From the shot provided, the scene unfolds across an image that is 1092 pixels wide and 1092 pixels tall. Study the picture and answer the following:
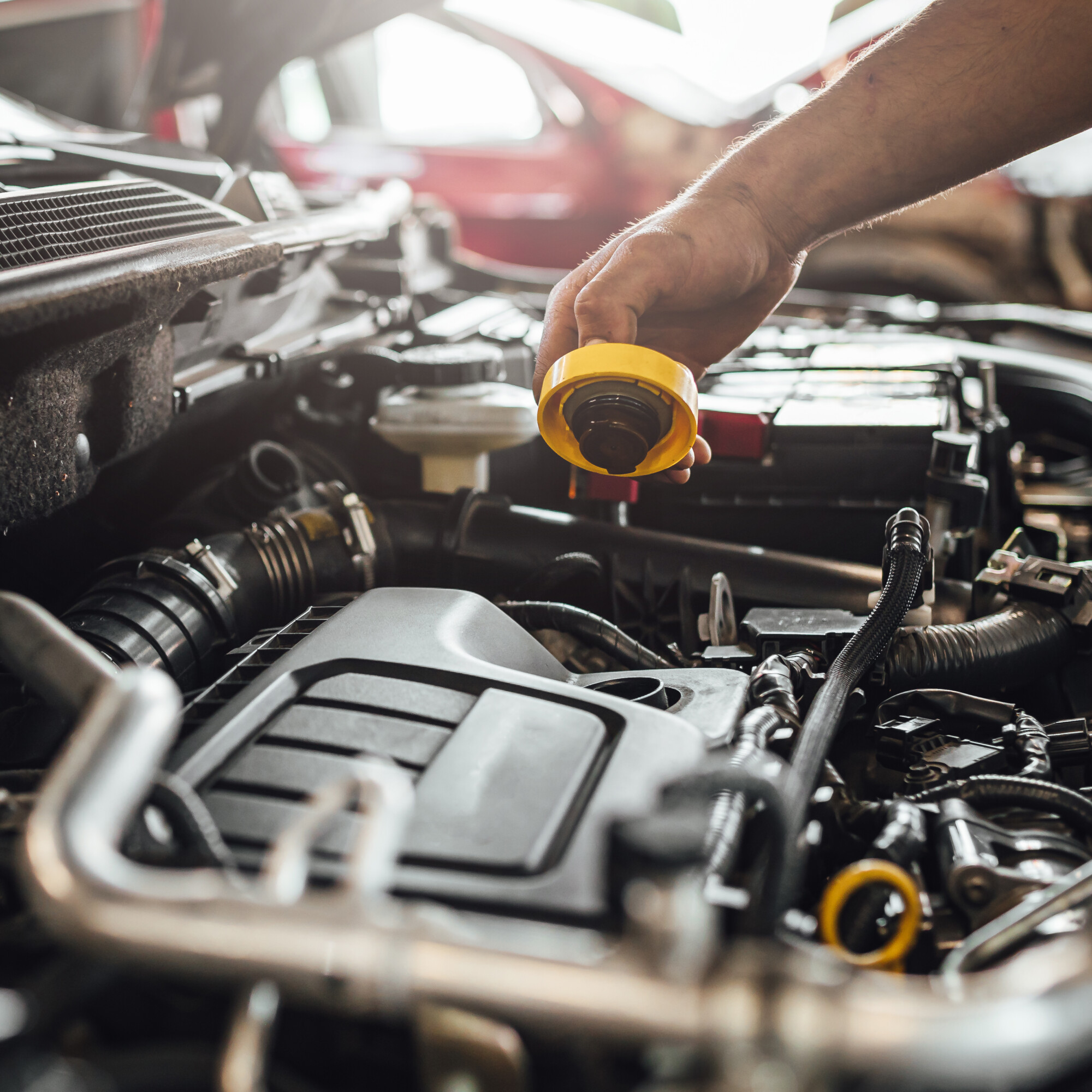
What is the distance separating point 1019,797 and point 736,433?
588mm

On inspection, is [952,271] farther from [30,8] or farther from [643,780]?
[643,780]

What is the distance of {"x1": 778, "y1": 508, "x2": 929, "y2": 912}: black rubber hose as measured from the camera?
0.64 m

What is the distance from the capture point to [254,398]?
1300mm

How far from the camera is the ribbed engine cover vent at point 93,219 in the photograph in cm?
→ 87

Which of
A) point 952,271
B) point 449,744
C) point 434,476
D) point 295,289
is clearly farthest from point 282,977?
point 952,271

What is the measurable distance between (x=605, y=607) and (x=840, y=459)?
0.34 metres

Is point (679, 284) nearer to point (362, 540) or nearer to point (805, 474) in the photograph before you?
point (805, 474)

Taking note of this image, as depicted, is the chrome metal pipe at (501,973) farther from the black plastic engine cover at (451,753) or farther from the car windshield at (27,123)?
the car windshield at (27,123)

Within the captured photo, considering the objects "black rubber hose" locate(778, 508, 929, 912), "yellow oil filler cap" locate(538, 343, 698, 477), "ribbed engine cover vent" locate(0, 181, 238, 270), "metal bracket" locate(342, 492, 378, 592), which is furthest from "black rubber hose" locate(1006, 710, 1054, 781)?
"ribbed engine cover vent" locate(0, 181, 238, 270)

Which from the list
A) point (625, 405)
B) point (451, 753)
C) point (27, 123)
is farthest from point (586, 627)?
point (27, 123)

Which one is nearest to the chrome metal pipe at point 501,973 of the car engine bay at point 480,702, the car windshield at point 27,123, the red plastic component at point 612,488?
the car engine bay at point 480,702

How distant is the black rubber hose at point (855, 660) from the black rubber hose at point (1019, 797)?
0.09 metres

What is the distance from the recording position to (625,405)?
0.89 metres

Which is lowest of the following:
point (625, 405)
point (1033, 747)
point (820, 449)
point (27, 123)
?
point (1033, 747)
